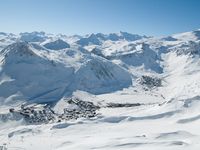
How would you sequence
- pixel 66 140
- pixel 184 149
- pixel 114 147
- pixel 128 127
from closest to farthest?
pixel 184 149
pixel 114 147
pixel 66 140
pixel 128 127

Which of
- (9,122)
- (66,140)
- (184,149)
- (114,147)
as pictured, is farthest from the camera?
(9,122)

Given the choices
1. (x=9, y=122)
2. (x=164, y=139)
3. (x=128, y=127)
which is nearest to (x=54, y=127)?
(x=128, y=127)

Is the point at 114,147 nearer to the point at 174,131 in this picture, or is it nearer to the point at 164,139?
the point at 164,139

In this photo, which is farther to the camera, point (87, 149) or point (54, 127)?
point (54, 127)

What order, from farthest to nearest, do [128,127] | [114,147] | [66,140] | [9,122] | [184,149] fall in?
[9,122] < [128,127] < [66,140] < [114,147] < [184,149]

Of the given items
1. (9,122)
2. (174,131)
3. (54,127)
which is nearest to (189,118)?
(174,131)

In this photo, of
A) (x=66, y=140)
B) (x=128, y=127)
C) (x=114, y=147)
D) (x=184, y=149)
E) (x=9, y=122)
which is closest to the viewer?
(x=184, y=149)

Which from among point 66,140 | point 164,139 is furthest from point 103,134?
point 164,139

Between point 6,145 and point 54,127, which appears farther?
point 54,127

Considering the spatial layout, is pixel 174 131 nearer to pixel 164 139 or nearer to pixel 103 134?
pixel 164 139
